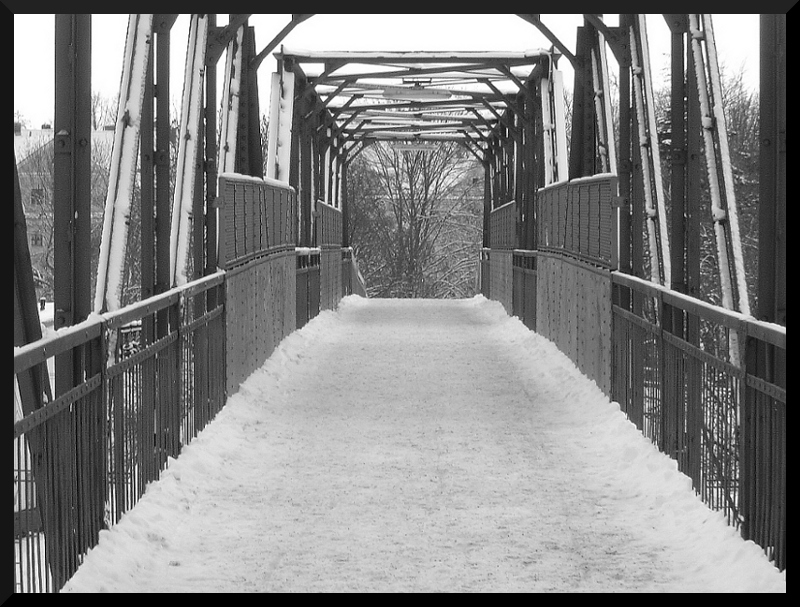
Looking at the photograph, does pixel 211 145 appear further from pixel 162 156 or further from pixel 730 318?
pixel 730 318

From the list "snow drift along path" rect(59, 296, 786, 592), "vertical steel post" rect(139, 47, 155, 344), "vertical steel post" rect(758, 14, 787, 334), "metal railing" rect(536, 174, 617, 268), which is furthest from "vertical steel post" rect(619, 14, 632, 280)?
"vertical steel post" rect(758, 14, 787, 334)

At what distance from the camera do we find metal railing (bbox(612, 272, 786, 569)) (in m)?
5.22

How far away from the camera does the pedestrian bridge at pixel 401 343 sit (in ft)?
17.8

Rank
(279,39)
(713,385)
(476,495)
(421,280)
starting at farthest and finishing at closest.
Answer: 1. (421,280)
2. (279,39)
3. (476,495)
4. (713,385)

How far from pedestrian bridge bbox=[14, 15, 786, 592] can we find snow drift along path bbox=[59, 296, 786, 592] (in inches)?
1.7

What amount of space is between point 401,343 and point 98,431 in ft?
39.3

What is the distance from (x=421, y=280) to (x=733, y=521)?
2294 inches

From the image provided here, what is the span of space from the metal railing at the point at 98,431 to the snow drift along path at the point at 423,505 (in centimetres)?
16

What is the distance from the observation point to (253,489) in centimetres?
736

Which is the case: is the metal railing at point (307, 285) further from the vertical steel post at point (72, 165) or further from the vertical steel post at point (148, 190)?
the vertical steel post at point (72, 165)

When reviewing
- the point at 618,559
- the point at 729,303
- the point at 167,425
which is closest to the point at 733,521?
the point at 618,559

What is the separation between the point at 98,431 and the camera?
5695 mm

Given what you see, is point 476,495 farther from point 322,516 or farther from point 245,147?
point 245,147
